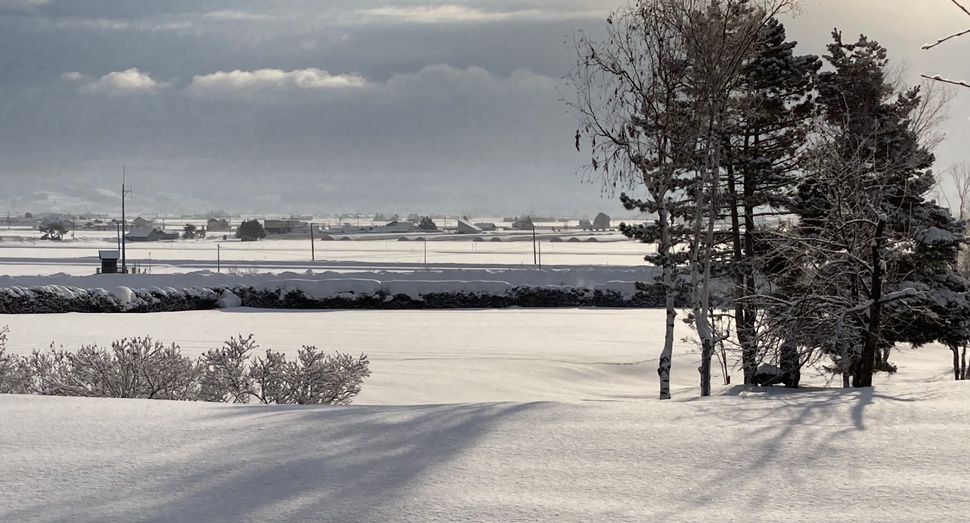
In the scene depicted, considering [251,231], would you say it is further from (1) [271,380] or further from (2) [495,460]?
(2) [495,460]

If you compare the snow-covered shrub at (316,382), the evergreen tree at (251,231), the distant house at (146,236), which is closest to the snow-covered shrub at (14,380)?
the snow-covered shrub at (316,382)

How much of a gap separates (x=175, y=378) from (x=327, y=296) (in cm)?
2028

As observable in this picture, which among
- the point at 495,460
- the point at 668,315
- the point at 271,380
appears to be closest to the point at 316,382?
the point at 271,380

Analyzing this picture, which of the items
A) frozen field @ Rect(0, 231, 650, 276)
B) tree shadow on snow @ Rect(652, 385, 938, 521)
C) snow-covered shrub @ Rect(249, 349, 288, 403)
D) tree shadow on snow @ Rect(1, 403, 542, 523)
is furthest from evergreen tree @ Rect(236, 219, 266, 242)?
tree shadow on snow @ Rect(652, 385, 938, 521)

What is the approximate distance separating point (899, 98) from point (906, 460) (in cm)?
1841

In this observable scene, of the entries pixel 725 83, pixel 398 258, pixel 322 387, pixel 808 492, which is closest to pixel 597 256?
pixel 398 258

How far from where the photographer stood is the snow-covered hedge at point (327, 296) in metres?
28.4

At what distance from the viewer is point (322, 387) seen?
36.0 ft

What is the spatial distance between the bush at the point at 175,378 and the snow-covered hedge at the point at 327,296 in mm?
17837

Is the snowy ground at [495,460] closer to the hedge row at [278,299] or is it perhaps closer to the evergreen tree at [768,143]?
the evergreen tree at [768,143]

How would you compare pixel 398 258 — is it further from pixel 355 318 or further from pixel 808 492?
pixel 808 492

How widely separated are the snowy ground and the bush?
8.81ft

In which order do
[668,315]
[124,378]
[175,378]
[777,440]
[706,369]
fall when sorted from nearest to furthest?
[777,440], [124,378], [175,378], [706,369], [668,315]

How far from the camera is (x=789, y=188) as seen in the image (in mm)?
24203
